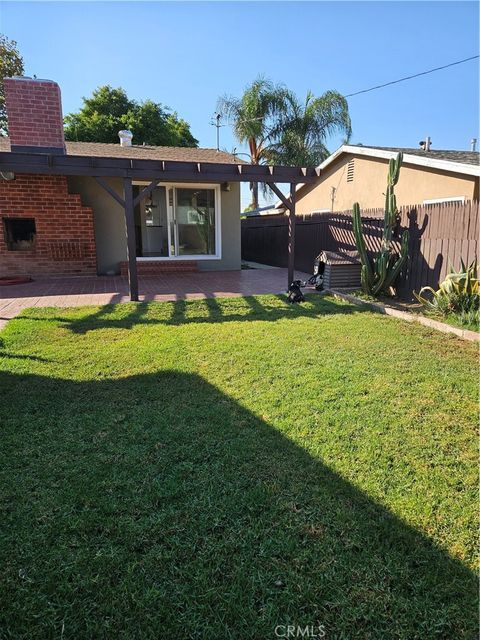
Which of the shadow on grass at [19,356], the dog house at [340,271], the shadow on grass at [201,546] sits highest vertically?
the dog house at [340,271]

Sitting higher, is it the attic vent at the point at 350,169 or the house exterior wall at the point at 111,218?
the attic vent at the point at 350,169

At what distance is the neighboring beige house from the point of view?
961 cm

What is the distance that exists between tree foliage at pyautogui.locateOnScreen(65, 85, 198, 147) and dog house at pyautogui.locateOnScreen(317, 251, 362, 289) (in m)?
20.9

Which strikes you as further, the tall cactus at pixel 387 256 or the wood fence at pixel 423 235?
the tall cactus at pixel 387 256

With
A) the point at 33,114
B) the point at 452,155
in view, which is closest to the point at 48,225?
the point at 33,114

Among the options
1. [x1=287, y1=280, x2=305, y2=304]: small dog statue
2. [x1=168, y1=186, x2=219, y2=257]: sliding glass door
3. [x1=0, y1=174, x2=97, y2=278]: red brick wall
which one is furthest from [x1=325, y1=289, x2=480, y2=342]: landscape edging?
[x1=0, y1=174, x2=97, y2=278]: red brick wall

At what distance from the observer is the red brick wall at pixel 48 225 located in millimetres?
9984

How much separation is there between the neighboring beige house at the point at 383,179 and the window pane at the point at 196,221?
11.5ft

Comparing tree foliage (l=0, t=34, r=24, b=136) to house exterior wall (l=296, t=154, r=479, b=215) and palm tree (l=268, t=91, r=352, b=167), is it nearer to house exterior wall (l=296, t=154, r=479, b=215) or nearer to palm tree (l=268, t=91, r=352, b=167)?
palm tree (l=268, t=91, r=352, b=167)

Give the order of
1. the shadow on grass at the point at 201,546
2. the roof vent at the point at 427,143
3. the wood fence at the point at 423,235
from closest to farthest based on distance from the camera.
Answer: the shadow on grass at the point at 201,546
the wood fence at the point at 423,235
the roof vent at the point at 427,143

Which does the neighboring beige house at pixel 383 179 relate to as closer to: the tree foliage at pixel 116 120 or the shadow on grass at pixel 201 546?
the shadow on grass at pixel 201 546

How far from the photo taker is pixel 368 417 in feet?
10.0

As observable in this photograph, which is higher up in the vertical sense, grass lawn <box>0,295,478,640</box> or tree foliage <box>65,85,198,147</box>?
tree foliage <box>65,85,198,147</box>

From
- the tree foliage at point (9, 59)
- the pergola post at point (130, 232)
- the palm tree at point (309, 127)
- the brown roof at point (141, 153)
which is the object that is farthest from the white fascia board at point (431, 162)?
the tree foliage at point (9, 59)
